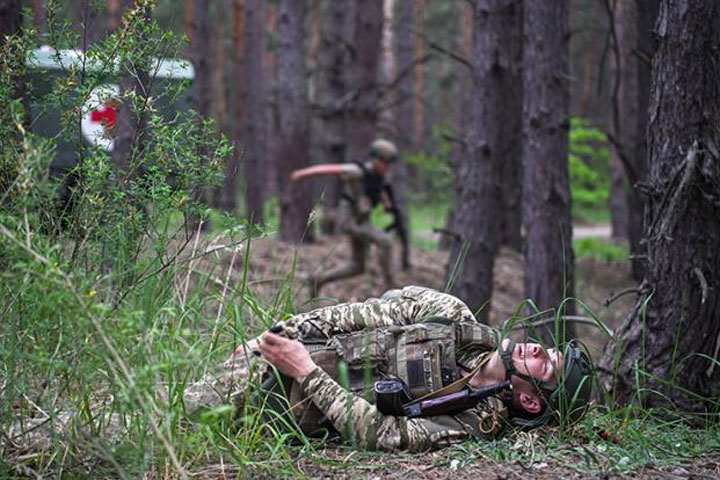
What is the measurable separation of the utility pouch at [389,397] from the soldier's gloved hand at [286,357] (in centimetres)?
31

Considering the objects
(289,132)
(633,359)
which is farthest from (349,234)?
(633,359)

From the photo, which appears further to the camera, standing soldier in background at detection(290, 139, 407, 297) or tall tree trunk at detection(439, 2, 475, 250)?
standing soldier in background at detection(290, 139, 407, 297)

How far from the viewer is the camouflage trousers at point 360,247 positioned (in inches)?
424

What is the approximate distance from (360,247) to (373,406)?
7.04 m

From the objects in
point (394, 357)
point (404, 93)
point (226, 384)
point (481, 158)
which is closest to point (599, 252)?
point (404, 93)

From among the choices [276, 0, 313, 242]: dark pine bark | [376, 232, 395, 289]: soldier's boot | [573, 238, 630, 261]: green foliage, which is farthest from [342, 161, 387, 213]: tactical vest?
[573, 238, 630, 261]: green foliage

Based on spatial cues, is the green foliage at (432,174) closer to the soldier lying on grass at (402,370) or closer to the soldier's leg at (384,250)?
the soldier's leg at (384,250)

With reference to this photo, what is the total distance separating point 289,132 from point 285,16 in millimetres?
1729

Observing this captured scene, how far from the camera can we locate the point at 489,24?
860cm

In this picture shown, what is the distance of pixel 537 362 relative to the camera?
13.5 ft

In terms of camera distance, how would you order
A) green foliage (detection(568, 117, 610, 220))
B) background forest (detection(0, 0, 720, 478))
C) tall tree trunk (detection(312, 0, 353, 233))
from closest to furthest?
1. background forest (detection(0, 0, 720, 478))
2. tall tree trunk (detection(312, 0, 353, 233))
3. green foliage (detection(568, 117, 610, 220))

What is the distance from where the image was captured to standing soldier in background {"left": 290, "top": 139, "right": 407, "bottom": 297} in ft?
35.0

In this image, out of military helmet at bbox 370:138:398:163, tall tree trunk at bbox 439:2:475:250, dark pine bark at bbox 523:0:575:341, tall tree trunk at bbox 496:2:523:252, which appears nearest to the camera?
dark pine bark at bbox 523:0:575:341

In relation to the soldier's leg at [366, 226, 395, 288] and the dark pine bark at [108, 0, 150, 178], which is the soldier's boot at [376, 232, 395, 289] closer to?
the soldier's leg at [366, 226, 395, 288]
